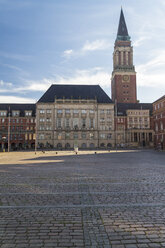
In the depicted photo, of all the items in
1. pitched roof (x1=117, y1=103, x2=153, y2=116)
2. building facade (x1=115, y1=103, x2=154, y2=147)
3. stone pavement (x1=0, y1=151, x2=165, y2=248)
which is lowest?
stone pavement (x1=0, y1=151, x2=165, y2=248)

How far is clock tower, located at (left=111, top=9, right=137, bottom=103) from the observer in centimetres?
9881

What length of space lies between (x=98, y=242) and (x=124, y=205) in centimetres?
264

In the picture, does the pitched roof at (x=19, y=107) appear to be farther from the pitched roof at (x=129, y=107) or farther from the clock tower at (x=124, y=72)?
the clock tower at (x=124, y=72)

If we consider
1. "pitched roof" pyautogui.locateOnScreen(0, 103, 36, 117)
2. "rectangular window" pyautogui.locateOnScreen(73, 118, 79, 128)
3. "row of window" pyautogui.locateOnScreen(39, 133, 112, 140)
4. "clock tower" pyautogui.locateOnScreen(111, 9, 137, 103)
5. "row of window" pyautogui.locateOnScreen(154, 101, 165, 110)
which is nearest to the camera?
"row of window" pyautogui.locateOnScreen(154, 101, 165, 110)

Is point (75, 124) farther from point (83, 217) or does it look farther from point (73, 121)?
point (83, 217)

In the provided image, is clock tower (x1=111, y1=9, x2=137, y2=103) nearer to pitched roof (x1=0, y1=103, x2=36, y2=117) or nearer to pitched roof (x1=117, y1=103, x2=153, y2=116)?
pitched roof (x1=117, y1=103, x2=153, y2=116)

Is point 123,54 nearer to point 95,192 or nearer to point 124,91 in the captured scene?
point 124,91

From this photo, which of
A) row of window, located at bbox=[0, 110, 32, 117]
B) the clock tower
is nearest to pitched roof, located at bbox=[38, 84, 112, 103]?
row of window, located at bbox=[0, 110, 32, 117]

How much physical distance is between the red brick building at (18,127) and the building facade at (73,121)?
20.5ft

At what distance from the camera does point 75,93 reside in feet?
265

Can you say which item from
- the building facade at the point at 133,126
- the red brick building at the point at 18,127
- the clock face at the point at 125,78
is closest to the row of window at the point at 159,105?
the building facade at the point at 133,126

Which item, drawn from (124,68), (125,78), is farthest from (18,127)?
(124,68)

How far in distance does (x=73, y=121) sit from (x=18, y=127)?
75.4ft

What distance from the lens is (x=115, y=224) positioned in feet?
16.8
